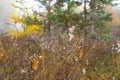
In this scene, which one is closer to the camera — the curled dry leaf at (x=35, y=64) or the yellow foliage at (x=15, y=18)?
the curled dry leaf at (x=35, y=64)

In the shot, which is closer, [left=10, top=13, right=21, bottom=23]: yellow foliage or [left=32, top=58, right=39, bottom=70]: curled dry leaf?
[left=32, top=58, right=39, bottom=70]: curled dry leaf

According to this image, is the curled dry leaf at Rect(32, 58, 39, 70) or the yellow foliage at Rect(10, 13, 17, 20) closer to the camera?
the curled dry leaf at Rect(32, 58, 39, 70)

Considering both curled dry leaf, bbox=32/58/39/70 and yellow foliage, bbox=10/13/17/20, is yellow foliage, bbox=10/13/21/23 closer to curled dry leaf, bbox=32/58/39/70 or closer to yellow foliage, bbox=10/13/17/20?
yellow foliage, bbox=10/13/17/20

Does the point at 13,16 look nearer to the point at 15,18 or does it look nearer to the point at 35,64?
the point at 15,18

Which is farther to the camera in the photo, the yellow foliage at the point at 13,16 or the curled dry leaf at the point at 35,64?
the yellow foliage at the point at 13,16

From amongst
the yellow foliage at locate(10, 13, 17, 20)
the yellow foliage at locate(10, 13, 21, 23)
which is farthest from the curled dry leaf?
the yellow foliage at locate(10, 13, 17, 20)

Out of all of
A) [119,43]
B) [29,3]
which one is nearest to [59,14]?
[29,3]

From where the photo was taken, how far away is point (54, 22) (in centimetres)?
2078

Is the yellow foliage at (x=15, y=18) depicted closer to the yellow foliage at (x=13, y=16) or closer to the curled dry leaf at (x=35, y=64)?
the yellow foliage at (x=13, y=16)

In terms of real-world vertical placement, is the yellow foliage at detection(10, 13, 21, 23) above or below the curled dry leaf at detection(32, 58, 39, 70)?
below

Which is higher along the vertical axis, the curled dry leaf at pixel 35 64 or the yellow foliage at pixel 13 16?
the curled dry leaf at pixel 35 64

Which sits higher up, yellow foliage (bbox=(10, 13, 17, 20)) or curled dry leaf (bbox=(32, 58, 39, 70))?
curled dry leaf (bbox=(32, 58, 39, 70))

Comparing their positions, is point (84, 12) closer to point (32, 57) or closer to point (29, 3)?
point (29, 3)

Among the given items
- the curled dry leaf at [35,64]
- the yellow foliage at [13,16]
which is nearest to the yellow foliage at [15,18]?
the yellow foliage at [13,16]
